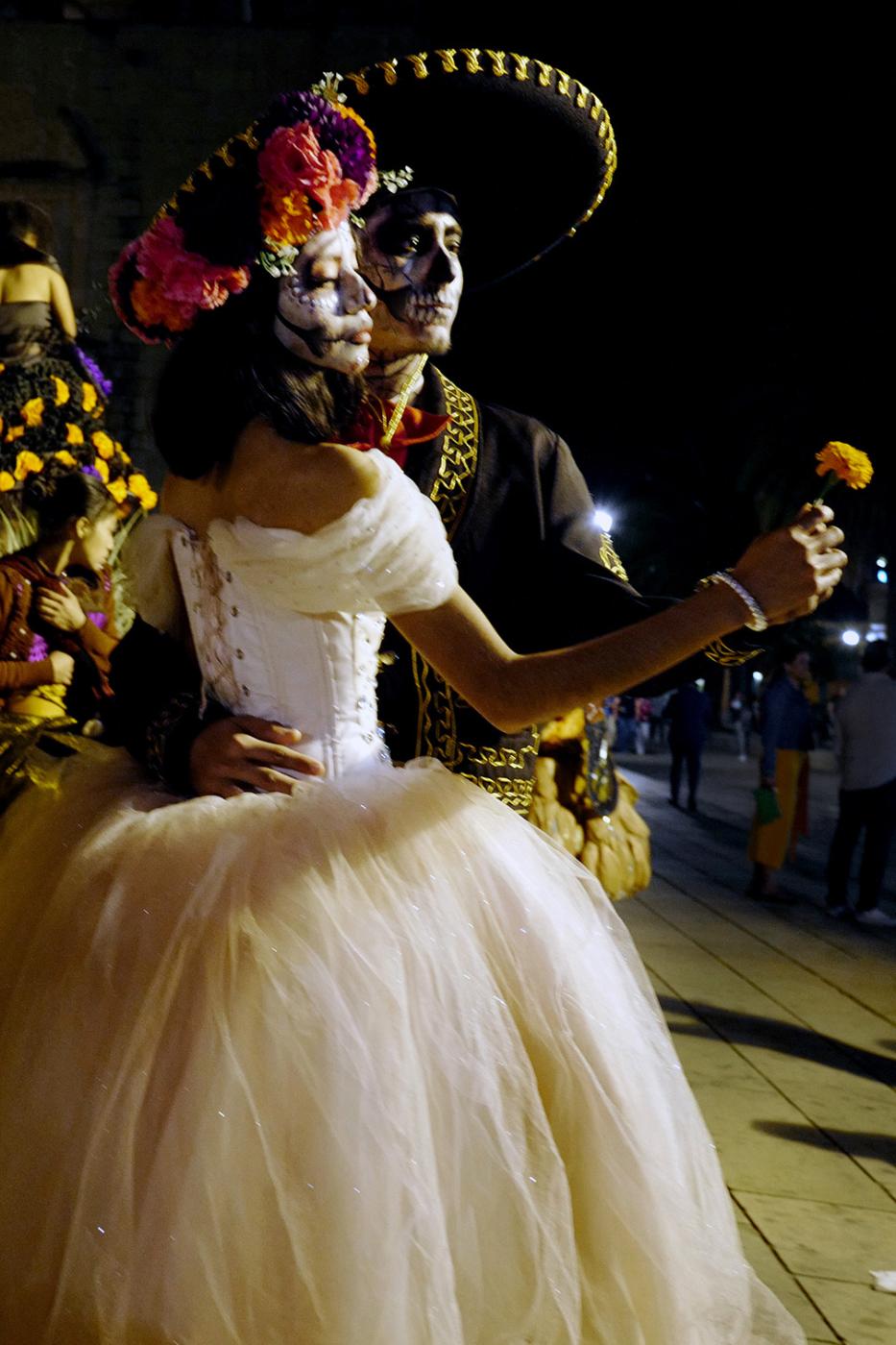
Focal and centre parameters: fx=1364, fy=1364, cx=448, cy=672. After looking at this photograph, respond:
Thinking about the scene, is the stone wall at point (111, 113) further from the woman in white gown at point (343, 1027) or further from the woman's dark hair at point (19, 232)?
the woman in white gown at point (343, 1027)

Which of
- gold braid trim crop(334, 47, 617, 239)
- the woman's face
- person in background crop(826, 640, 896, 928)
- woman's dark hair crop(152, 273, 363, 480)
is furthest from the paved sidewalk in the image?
the woman's face

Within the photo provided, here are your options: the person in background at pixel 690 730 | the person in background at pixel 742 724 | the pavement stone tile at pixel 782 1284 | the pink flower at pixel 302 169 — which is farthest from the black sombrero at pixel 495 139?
the person in background at pixel 742 724

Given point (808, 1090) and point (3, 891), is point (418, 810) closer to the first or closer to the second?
point (3, 891)

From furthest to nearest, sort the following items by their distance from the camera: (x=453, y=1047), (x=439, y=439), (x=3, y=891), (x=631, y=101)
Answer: (x=631, y=101), (x=439, y=439), (x=3, y=891), (x=453, y=1047)

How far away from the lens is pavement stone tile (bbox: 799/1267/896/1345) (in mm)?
3137

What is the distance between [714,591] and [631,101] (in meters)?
15.6

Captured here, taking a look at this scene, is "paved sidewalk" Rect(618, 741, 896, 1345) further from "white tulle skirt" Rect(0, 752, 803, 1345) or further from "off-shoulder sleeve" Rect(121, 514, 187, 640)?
"off-shoulder sleeve" Rect(121, 514, 187, 640)

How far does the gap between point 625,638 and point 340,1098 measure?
81cm

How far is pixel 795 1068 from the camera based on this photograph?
5.57m

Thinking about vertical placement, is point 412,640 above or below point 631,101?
below

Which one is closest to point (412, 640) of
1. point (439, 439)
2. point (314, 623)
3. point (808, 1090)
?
point (314, 623)

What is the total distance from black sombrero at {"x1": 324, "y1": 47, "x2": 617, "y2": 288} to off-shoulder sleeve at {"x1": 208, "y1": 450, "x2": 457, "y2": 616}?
3.40 ft

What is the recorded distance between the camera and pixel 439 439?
9.55 feet

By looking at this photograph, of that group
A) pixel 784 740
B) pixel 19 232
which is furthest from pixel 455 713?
pixel 784 740
